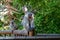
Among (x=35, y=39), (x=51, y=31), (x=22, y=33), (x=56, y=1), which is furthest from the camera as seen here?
(x=51, y=31)

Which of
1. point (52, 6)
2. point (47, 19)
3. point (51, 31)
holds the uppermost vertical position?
point (52, 6)

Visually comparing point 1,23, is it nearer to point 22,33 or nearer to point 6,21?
point 6,21

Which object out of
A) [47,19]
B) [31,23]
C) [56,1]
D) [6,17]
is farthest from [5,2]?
[31,23]

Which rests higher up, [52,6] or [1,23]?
[52,6]

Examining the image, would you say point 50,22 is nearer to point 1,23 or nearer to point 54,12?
point 54,12

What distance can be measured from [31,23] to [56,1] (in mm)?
1236

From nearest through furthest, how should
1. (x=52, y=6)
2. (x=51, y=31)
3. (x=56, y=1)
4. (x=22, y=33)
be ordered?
(x=22, y=33)
(x=56, y=1)
(x=52, y=6)
(x=51, y=31)

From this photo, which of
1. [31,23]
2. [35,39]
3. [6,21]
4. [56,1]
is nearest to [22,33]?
[31,23]

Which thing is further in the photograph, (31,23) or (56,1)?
(56,1)

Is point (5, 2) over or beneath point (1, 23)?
over

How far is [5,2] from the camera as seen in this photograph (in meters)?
6.06

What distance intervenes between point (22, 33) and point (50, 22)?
6.12 feet

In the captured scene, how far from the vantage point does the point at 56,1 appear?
14.4 feet

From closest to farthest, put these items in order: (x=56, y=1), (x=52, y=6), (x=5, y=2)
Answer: (x=56, y=1) → (x=52, y=6) → (x=5, y=2)
